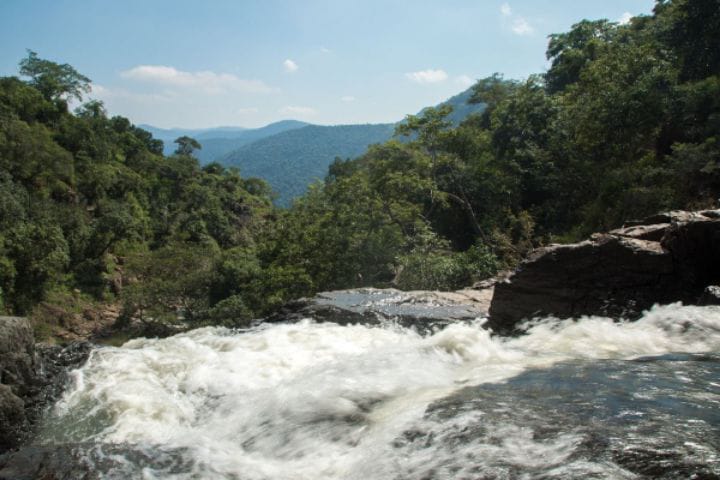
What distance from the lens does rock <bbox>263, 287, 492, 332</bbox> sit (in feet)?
28.0

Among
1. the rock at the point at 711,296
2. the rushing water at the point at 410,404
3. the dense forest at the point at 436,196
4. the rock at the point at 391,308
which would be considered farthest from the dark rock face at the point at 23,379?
the rock at the point at 711,296

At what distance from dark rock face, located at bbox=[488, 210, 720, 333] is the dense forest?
5322 mm

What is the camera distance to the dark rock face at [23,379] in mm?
5160

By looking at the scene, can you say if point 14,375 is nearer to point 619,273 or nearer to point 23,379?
point 23,379

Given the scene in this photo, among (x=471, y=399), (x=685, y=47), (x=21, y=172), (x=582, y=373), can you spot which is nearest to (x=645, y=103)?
(x=685, y=47)

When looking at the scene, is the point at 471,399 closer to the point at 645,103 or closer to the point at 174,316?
the point at 645,103

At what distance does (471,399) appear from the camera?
438 cm

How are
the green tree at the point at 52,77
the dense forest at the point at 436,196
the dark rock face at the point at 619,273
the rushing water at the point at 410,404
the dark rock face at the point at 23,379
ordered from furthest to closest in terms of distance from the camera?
the green tree at the point at 52,77 → the dense forest at the point at 436,196 → the dark rock face at the point at 619,273 → the dark rock face at the point at 23,379 → the rushing water at the point at 410,404

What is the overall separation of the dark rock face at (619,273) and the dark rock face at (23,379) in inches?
231

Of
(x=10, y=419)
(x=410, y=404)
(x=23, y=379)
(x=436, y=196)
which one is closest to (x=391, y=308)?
(x=410, y=404)

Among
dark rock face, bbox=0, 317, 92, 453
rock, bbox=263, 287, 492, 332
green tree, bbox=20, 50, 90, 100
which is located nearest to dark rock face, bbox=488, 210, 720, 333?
rock, bbox=263, 287, 492, 332

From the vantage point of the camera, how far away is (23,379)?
580 cm

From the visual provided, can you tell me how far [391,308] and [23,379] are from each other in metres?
5.39

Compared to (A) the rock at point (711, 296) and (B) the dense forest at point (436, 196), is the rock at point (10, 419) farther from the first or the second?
(A) the rock at point (711, 296)
